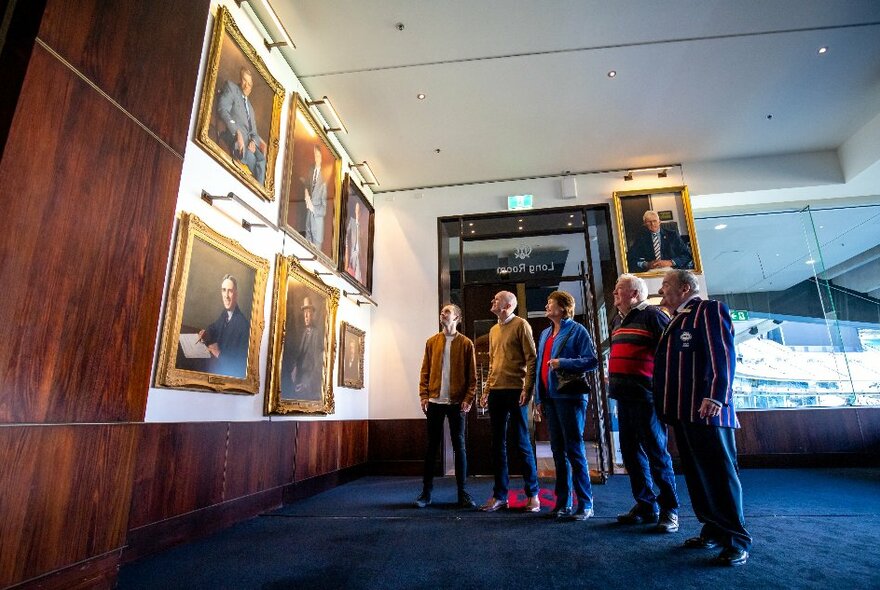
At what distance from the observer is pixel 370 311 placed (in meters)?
6.59

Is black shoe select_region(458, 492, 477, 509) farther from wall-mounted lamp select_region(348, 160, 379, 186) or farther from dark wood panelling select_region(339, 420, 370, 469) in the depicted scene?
wall-mounted lamp select_region(348, 160, 379, 186)

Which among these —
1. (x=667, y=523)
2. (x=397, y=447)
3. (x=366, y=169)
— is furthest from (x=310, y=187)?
(x=667, y=523)

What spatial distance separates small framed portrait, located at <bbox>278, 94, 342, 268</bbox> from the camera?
4305 millimetres

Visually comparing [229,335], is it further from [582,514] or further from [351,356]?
[582,514]

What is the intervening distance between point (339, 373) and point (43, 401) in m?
3.72

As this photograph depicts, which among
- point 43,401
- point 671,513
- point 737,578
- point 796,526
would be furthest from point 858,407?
point 43,401

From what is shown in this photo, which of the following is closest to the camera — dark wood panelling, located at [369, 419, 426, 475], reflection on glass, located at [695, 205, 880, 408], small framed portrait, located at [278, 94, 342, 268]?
small framed portrait, located at [278, 94, 342, 268]

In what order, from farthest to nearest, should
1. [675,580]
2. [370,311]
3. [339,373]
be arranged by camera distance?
1. [370,311]
2. [339,373]
3. [675,580]

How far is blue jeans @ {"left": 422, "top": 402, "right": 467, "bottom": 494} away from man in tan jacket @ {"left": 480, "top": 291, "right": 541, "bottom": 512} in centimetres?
28

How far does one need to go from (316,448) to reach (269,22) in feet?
12.9

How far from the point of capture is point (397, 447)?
6023mm

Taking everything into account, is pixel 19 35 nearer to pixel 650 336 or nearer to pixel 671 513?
pixel 650 336

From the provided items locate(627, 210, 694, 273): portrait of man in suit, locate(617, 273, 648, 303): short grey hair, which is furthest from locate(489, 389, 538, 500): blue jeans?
locate(627, 210, 694, 273): portrait of man in suit

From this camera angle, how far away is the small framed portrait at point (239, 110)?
10.4ft
